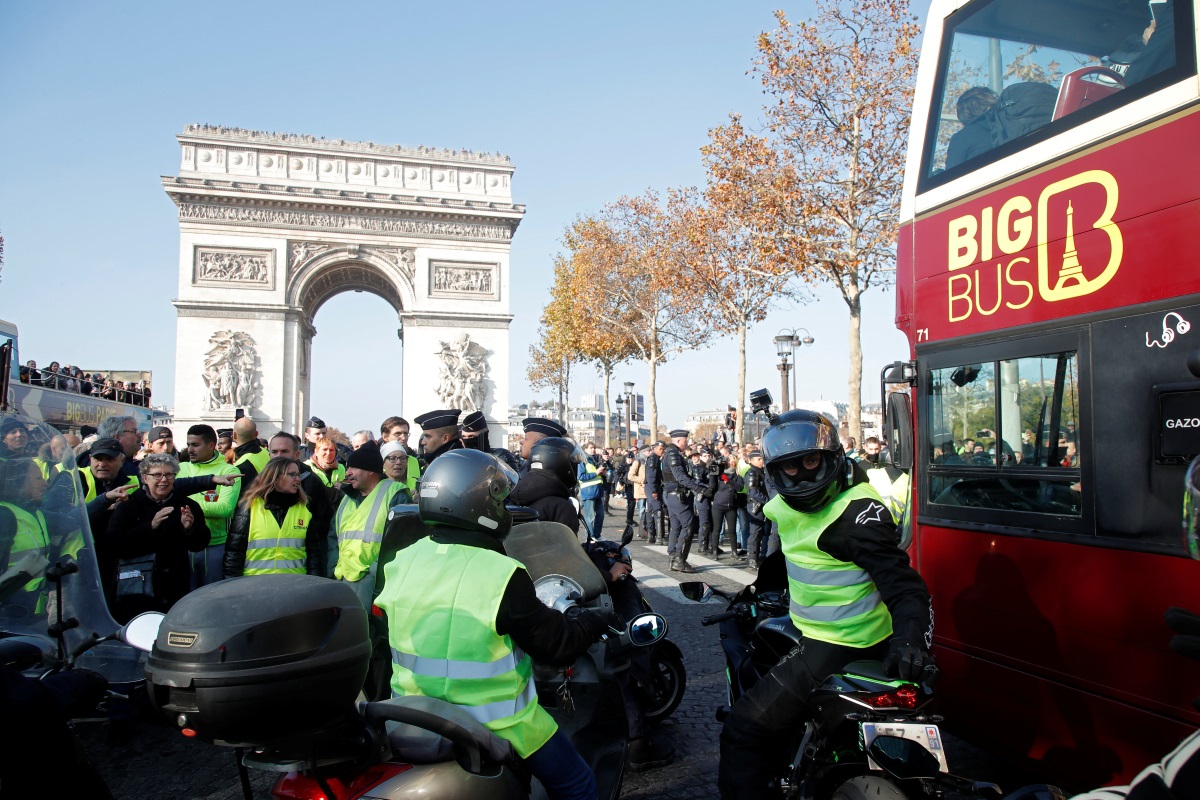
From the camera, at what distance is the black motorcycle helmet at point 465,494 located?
7.45 feet

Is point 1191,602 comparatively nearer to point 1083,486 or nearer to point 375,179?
point 1083,486

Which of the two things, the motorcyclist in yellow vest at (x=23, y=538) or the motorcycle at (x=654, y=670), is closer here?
the motorcyclist in yellow vest at (x=23, y=538)

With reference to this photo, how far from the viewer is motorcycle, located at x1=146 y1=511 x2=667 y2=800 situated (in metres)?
1.71

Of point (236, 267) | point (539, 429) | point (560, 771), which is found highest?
point (236, 267)

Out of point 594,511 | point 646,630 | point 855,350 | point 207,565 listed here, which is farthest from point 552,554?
point 855,350

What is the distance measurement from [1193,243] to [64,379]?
20.9 meters

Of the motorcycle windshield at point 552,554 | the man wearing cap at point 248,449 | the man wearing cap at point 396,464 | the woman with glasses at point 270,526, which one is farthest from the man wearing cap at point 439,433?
the motorcycle windshield at point 552,554

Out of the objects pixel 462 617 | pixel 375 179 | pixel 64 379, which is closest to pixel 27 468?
pixel 462 617

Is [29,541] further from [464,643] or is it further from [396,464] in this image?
[396,464]

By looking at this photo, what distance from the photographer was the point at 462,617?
211 cm

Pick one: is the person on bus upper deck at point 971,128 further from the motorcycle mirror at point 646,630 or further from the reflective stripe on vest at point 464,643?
the reflective stripe on vest at point 464,643

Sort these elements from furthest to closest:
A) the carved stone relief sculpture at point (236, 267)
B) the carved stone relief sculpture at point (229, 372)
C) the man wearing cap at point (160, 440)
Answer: the carved stone relief sculpture at point (236, 267), the carved stone relief sculpture at point (229, 372), the man wearing cap at point (160, 440)

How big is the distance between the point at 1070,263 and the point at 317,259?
31.4m

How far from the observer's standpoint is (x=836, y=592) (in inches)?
→ 106
